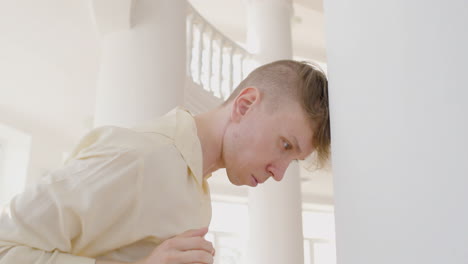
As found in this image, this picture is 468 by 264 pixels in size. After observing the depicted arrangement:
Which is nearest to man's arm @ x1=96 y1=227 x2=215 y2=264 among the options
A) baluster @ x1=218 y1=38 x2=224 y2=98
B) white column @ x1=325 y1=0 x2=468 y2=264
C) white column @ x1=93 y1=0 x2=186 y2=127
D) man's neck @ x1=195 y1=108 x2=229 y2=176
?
man's neck @ x1=195 y1=108 x2=229 y2=176

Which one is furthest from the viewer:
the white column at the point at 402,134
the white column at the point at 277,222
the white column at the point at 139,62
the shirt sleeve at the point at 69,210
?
the white column at the point at 277,222

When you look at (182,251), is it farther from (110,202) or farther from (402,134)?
(402,134)

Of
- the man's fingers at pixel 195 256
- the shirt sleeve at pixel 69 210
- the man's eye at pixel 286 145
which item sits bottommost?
the man's fingers at pixel 195 256

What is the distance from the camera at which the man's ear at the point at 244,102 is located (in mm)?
1396

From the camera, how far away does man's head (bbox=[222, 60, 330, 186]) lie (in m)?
1.32

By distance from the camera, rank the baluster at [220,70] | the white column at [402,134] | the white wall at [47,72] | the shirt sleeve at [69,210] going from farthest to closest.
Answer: the white wall at [47,72] → the baluster at [220,70] → the shirt sleeve at [69,210] → the white column at [402,134]

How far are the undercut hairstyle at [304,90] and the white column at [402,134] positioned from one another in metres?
0.60

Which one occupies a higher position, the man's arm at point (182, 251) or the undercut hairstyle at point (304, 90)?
the undercut hairstyle at point (304, 90)

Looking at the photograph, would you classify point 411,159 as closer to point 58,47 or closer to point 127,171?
Result: point 127,171

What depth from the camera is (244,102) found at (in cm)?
141

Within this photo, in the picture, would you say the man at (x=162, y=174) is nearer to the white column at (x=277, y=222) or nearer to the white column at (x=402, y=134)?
the white column at (x=402, y=134)

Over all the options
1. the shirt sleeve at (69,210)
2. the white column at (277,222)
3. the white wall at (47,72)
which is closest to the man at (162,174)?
the shirt sleeve at (69,210)

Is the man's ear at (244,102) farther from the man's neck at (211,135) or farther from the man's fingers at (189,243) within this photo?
the man's fingers at (189,243)

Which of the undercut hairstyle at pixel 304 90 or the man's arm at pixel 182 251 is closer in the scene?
the man's arm at pixel 182 251
